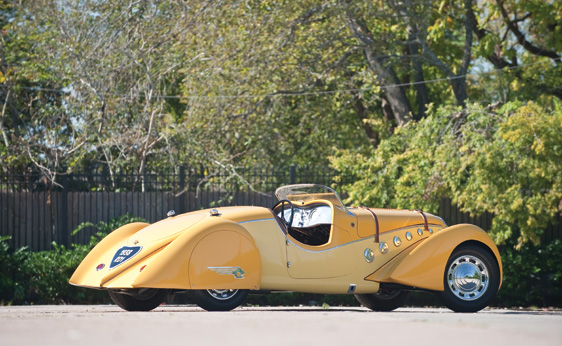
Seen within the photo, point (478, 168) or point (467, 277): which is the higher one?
point (478, 168)

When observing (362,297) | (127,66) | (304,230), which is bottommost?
(362,297)

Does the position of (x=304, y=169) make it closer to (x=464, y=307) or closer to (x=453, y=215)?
(x=453, y=215)

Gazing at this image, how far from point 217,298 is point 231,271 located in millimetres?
452

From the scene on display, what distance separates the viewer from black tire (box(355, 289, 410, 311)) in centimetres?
1205

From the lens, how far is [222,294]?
10297 mm

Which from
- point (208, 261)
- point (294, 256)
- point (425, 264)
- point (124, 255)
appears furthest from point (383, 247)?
point (124, 255)

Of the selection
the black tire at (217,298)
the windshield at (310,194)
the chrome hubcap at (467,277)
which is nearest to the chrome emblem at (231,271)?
the black tire at (217,298)

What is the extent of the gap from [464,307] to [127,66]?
33.6 ft

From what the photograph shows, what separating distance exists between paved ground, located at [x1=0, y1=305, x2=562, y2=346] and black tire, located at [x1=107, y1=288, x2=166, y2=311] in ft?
4.13

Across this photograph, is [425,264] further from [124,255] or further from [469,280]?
[124,255]

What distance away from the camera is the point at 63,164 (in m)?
18.8

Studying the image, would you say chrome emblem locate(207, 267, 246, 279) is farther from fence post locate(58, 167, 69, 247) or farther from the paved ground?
fence post locate(58, 167, 69, 247)

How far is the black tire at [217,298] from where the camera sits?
10172 mm

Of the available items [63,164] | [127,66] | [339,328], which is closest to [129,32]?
[127,66]
